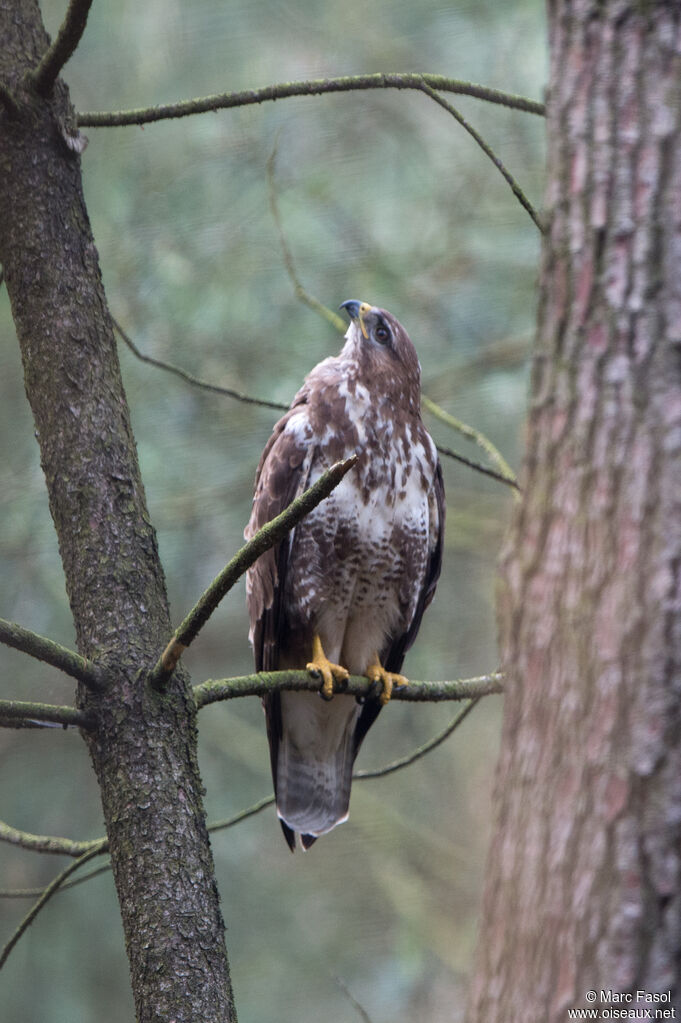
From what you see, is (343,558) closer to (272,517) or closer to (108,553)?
(272,517)

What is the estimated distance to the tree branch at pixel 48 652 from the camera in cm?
175

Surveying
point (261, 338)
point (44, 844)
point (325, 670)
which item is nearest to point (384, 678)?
point (325, 670)

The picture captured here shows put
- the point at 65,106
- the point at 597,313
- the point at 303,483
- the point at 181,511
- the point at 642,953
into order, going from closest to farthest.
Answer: the point at 642,953
the point at 597,313
the point at 65,106
the point at 303,483
the point at 181,511

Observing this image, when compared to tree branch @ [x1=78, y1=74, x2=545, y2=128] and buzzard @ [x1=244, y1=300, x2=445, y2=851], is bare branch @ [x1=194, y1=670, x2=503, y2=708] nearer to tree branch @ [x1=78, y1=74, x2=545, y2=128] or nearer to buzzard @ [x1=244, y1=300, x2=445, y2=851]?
buzzard @ [x1=244, y1=300, x2=445, y2=851]

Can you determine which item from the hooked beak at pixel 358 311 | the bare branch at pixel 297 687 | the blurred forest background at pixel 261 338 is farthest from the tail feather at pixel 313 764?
the blurred forest background at pixel 261 338

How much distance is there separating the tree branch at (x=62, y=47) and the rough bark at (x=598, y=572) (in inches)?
42.6

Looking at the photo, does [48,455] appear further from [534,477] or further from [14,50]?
[534,477]

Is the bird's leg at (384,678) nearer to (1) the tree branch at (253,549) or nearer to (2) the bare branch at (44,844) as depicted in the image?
(2) the bare branch at (44,844)

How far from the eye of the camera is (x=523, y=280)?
550cm

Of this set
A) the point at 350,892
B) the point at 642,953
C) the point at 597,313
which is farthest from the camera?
the point at 350,892

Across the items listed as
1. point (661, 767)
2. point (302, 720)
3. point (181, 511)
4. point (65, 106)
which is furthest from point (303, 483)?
point (181, 511)

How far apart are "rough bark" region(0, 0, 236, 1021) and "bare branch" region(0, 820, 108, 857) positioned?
0.71ft

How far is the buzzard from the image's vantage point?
3.08m

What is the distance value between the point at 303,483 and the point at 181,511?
7.75 feet
